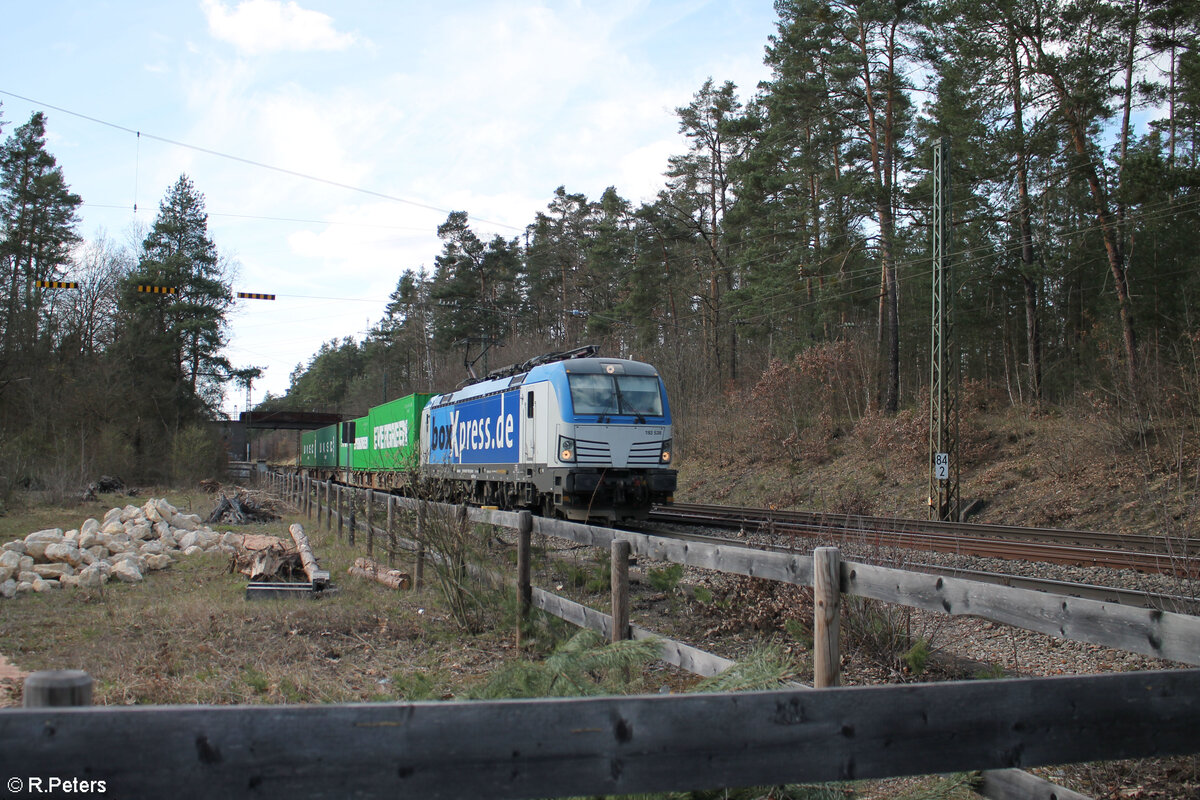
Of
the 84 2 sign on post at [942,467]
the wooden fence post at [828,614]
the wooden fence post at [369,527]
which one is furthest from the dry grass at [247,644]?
the 84 2 sign on post at [942,467]

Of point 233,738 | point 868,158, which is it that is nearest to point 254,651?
point 233,738

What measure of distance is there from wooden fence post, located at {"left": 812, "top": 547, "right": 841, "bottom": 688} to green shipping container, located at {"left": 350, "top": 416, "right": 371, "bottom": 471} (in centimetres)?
2556

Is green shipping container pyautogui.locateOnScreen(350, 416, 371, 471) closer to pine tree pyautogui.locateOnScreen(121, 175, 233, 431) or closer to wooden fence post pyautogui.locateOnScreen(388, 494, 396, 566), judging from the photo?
pine tree pyautogui.locateOnScreen(121, 175, 233, 431)

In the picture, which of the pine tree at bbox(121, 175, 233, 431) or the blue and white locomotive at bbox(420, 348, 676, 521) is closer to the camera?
the blue and white locomotive at bbox(420, 348, 676, 521)

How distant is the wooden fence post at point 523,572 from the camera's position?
635 centimetres

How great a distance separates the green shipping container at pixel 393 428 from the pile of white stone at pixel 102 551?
22.6ft

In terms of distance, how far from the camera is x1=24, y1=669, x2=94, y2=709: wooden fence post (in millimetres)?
1713

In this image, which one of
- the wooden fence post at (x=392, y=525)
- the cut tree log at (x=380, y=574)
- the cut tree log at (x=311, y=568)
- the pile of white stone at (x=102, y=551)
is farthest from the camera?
the pile of white stone at (x=102, y=551)

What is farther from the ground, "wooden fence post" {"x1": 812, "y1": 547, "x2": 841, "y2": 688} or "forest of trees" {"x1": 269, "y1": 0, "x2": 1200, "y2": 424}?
"forest of trees" {"x1": 269, "y1": 0, "x2": 1200, "y2": 424}

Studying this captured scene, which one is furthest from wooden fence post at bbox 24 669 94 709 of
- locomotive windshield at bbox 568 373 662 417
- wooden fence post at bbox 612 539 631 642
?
locomotive windshield at bbox 568 373 662 417

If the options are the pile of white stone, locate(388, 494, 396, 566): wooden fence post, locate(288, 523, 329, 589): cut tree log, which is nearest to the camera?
locate(388, 494, 396, 566): wooden fence post

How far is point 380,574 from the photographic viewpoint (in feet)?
30.9

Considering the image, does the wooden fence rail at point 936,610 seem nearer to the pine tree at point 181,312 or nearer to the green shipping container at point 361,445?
the green shipping container at point 361,445

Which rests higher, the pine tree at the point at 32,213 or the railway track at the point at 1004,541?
the pine tree at the point at 32,213
